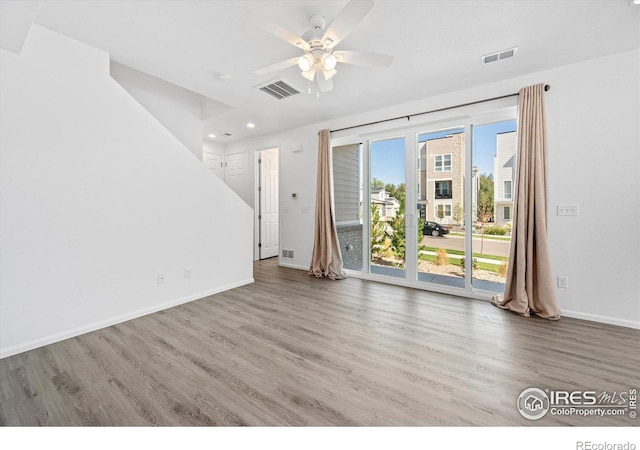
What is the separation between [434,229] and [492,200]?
815 mm

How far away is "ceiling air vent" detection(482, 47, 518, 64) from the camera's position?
2631 mm

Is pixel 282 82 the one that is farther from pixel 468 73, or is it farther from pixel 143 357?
pixel 143 357

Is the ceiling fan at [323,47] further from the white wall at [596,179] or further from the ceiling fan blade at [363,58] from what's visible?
the white wall at [596,179]

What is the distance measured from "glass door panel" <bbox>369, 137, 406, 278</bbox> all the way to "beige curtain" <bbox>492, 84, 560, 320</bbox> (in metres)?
1.46

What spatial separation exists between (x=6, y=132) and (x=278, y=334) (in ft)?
9.11

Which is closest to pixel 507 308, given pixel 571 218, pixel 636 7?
pixel 571 218

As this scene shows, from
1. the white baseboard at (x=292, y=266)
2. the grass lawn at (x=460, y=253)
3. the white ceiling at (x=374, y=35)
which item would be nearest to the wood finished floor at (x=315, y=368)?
the grass lawn at (x=460, y=253)

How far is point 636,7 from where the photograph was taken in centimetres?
207

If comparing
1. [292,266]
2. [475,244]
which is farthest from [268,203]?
[475,244]

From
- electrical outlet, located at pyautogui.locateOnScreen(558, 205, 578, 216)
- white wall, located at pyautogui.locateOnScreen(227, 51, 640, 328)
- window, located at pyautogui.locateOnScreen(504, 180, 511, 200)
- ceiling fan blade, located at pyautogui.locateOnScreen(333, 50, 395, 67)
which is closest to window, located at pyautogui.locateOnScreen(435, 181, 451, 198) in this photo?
window, located at pyautogui.locateOnScreen(504, 180, 511, 200)

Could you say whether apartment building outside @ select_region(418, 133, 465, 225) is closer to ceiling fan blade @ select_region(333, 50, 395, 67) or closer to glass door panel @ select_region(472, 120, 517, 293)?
glass door panel @ select_region(472, 120, 517, 293)

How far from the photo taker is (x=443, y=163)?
12.6ft

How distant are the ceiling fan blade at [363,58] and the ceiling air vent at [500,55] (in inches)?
52.6

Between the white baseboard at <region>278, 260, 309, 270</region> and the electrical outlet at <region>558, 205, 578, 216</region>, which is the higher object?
the electrical outlet at <region>558, 205, 578, 216</region>
